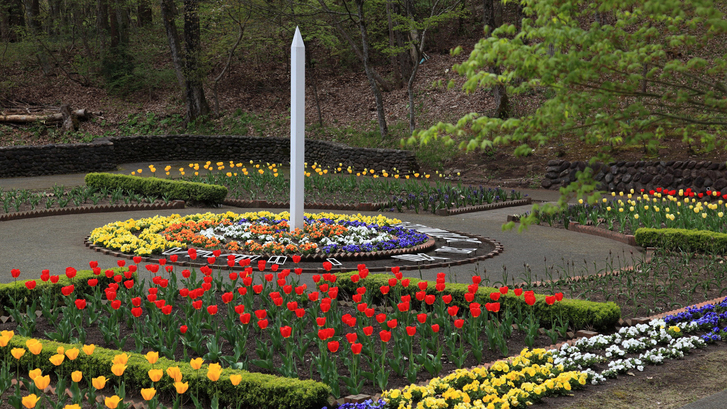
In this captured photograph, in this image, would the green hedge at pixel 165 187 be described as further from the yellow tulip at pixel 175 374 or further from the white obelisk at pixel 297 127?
the yellow tulip at pixel 175 374

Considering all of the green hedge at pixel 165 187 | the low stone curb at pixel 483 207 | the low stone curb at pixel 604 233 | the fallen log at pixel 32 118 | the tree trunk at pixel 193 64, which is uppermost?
the tree trunk at pixel 193 64

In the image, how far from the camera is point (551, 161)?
58.9ft

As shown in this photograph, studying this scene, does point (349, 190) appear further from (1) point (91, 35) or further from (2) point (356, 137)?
(1) point (91, 35)

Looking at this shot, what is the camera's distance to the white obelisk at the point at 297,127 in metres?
9.65

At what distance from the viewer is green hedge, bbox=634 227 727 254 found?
876 cm

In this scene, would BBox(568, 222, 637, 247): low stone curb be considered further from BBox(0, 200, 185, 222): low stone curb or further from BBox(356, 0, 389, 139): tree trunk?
BBox(356, 0, 389, 139): tree trunk

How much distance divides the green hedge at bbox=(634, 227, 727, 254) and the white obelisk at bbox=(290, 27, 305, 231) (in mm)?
5270

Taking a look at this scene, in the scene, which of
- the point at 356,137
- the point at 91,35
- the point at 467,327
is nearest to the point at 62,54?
the point at 91,35

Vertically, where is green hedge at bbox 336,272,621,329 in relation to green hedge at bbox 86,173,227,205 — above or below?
below

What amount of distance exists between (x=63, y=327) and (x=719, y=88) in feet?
16.2

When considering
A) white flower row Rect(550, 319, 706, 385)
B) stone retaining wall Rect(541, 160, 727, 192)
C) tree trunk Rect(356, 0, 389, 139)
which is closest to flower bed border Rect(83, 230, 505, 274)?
white flower row Rect(550, 319, 706, 385)

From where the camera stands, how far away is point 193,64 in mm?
27547

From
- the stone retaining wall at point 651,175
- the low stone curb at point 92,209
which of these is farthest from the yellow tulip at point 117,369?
the stone retaining wall at point 651,175

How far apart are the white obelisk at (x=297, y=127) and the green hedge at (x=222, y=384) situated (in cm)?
552
